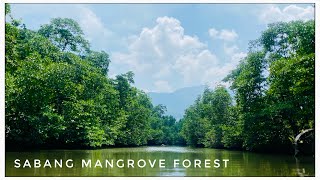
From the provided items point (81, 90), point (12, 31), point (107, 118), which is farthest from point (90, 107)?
point (107, 118)

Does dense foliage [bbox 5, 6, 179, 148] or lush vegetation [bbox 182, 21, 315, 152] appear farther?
dense foliage [bbox 5, 6, 179, 148]

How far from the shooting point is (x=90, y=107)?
32.2 meters

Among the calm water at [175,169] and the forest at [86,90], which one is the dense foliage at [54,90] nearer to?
the forest at [86,90]

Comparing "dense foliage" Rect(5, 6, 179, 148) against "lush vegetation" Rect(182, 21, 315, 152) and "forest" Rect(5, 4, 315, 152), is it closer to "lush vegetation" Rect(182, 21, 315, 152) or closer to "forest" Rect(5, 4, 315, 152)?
"forest" Rect(5, 4, 315, 152)

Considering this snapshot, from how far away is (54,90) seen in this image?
28.5 meters

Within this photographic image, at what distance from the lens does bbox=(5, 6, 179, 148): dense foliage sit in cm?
2527

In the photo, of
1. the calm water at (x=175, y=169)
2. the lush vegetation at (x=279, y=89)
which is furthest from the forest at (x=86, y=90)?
the calm water at (x=175, y=169)

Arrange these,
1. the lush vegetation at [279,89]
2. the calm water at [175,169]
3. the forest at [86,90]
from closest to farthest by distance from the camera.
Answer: the calm water at [175,169]
the lush vegetation at [279,89]
the forest at [86,90]

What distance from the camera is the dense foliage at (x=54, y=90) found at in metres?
25.3

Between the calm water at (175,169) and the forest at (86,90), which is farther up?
the forest at (86,90)

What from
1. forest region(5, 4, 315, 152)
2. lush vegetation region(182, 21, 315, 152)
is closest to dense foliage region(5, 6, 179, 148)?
forest region(5, 4, 315, 152)

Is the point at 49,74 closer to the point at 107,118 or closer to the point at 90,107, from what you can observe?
the point at 90,107

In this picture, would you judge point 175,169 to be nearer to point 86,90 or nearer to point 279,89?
point 279,89

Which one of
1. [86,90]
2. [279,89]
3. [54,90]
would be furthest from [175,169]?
[86,90]
